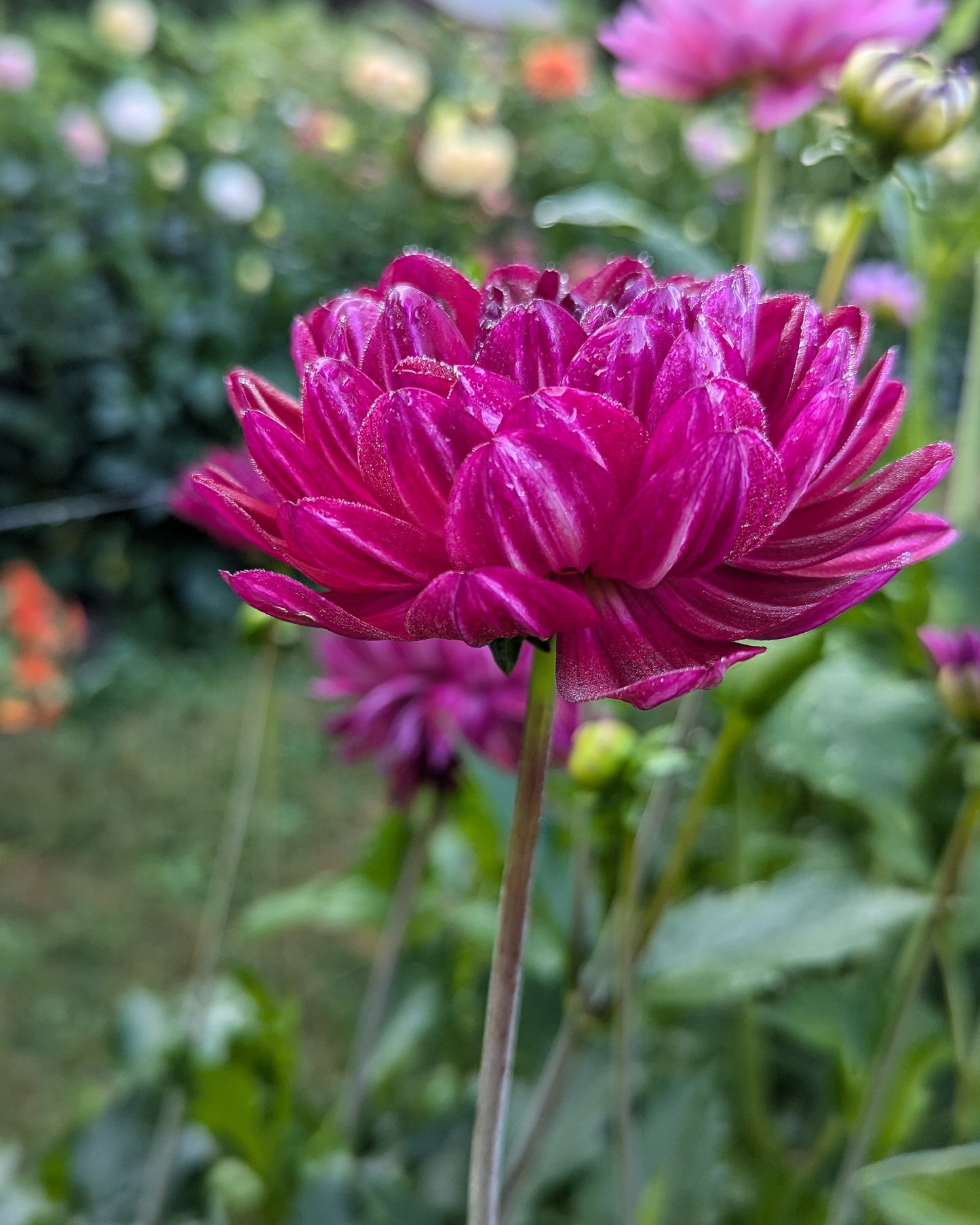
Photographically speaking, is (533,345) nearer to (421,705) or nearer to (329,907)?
(421,705)

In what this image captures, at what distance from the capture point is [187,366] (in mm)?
1771

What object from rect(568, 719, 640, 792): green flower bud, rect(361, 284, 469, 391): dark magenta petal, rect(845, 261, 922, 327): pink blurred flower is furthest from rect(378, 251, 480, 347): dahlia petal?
rect(845, 261, 922, 327): pink blurred flower

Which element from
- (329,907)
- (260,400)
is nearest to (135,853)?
(329,907)

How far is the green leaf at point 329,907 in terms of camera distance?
710 millimetres

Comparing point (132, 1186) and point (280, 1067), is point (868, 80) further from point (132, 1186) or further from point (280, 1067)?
point (132, 1186)

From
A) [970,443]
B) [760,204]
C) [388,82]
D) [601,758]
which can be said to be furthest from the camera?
[388,82]

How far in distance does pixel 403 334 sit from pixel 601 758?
179 mm

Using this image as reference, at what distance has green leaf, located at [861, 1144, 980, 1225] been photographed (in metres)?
0.23

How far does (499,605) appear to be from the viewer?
0.22 m

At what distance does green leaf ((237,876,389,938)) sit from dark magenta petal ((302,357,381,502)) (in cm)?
50

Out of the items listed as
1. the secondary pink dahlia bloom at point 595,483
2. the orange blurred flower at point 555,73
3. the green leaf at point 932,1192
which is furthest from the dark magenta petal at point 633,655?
the orange blurred flower at point 555,73

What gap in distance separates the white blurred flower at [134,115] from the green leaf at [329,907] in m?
1.38

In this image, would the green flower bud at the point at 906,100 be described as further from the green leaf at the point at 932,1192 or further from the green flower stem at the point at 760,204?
the green leaf at the point at 932,1192

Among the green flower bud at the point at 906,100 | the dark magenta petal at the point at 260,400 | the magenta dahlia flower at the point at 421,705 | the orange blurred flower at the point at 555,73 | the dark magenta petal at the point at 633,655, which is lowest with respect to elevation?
the magenta dahlia flower at the point at 421,705
